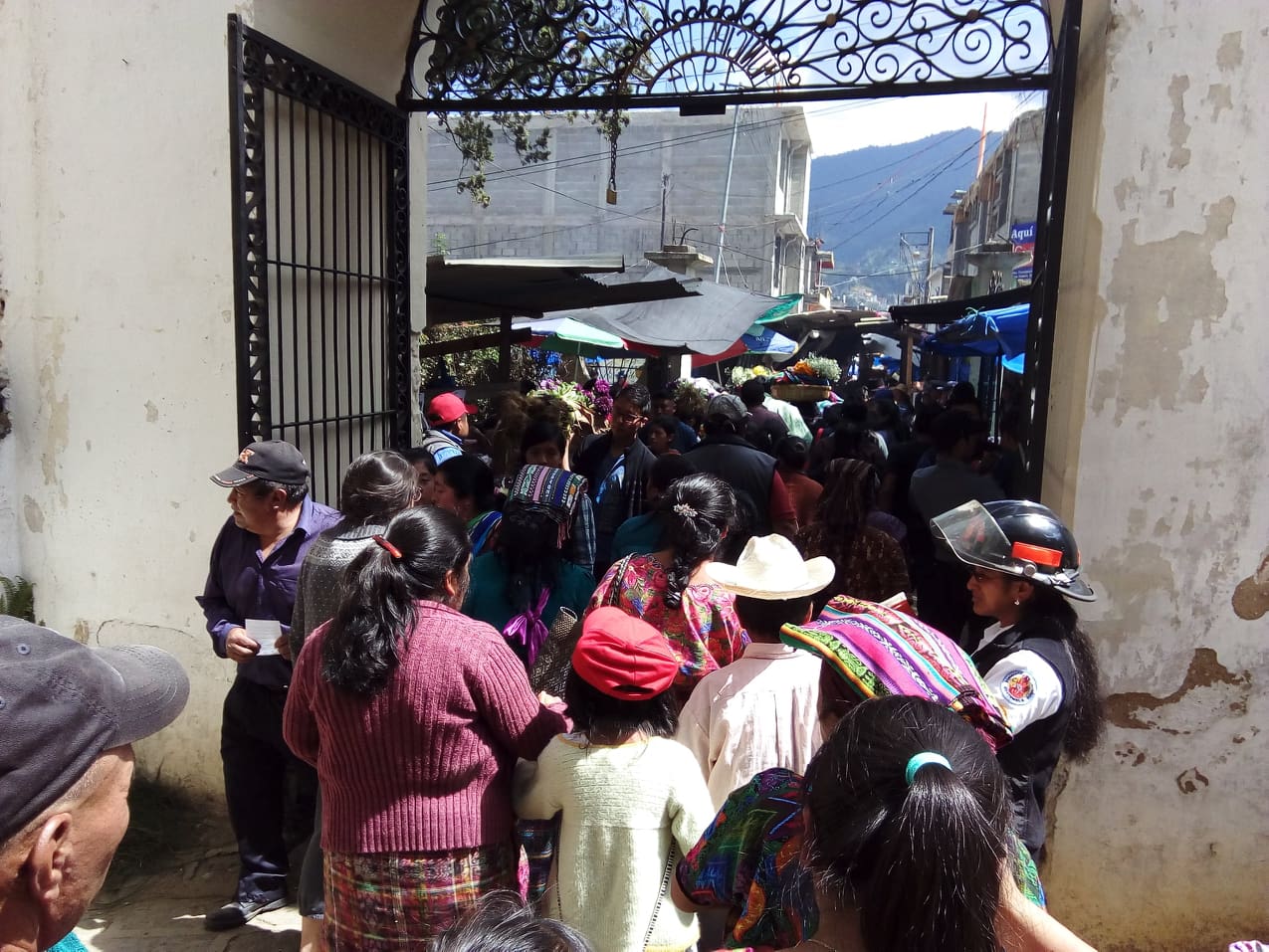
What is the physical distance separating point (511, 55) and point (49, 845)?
13.2 feet

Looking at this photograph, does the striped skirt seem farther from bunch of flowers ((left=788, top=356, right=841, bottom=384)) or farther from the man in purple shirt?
bunch of flowers ((left=788, top=356, right=841, bottom=384))

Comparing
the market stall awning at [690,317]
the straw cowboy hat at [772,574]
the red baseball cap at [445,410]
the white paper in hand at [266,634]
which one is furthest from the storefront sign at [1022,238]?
the white paper in hand at [266,634]

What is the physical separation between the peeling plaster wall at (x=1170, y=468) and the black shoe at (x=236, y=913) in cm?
277

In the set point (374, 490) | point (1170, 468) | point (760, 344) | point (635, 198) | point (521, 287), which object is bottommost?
point (374, 490)

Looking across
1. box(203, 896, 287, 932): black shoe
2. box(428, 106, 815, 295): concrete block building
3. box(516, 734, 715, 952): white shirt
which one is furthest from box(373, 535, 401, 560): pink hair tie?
box(428, 106, 815, 295): concrete block building

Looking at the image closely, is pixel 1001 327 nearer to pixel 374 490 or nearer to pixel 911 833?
pixel 374 490

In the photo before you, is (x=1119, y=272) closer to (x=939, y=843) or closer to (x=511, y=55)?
(x=939, y=843)

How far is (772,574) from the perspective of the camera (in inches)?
100

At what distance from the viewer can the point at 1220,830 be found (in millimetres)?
3090

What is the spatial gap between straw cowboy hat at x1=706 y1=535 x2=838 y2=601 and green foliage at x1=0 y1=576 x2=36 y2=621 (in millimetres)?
3251

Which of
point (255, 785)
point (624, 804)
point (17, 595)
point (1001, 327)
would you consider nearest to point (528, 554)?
point (624, 804)

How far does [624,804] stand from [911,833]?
1.07m

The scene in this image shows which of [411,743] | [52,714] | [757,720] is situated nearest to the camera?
[52,714]

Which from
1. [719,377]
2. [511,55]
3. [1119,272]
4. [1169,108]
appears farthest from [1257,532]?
[719,377]
